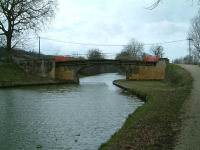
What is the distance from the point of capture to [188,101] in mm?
10984

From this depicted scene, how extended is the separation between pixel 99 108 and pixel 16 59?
83.7ft

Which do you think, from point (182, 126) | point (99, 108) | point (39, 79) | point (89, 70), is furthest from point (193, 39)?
point (89, 70)

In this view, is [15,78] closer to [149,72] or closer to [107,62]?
[107,62]

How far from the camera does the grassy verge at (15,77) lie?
27681 mm

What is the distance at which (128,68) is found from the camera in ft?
122

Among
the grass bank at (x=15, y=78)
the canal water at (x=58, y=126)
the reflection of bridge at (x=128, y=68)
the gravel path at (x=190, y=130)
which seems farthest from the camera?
the reflection of bridge at (x=128, y=68)

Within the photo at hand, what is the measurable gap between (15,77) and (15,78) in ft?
1.41

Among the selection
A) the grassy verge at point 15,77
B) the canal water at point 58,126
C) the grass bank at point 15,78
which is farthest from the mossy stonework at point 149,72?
the canal water at point 58,126

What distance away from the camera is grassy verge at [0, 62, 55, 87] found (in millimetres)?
27681

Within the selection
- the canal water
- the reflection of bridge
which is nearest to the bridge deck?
the reflection of bridge

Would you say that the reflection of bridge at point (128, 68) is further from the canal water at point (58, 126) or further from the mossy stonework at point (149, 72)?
the canal water at point (58, 126)

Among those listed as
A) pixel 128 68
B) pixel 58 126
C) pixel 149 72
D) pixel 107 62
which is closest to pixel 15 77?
pixel 107 62

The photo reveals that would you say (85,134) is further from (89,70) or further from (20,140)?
(89,70)

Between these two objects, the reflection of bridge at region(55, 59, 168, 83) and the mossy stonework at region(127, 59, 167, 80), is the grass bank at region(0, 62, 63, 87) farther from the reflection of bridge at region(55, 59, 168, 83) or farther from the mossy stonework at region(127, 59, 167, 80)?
the mossy stonework at region(127, 59, 167, 80)
